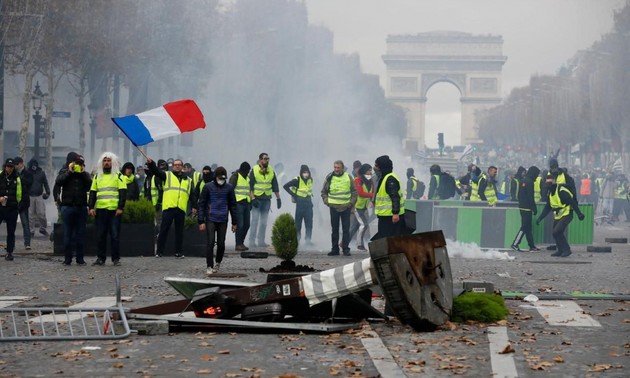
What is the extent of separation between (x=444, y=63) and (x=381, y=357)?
166m

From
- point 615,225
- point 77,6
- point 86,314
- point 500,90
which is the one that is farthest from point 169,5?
point 500,90

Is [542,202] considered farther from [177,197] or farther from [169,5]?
[169,5]

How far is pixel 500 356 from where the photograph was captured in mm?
10406

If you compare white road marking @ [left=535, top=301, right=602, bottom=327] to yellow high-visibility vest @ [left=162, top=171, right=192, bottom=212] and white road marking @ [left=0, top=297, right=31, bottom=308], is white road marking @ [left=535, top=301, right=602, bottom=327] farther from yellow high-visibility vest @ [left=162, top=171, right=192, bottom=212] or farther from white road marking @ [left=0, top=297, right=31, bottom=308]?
yellow high-visibility vest @ [left=162, top=171, right=192, bottom=212]

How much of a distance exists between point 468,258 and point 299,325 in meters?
13.3

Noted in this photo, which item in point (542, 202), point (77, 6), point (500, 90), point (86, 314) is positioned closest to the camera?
point (86, 314)

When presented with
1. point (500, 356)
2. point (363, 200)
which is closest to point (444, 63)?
point (363, 200)

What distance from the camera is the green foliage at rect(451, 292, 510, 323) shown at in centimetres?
1257

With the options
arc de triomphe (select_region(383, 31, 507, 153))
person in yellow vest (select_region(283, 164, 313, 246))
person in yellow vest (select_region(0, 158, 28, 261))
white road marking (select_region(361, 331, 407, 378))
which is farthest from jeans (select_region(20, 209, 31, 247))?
arc de triomphe (select_region(383, 31, 507, 153))

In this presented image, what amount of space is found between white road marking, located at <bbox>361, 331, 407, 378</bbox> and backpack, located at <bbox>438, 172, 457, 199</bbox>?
25451mm

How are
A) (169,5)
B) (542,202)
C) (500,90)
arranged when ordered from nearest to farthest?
(542,202) → (169,5) → (500,90)

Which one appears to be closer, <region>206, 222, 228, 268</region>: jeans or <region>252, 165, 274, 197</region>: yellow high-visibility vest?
<region>206, 222, 228, 268</region>: jeans

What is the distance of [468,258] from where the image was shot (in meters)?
24.8

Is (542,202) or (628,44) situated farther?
(628,44)
